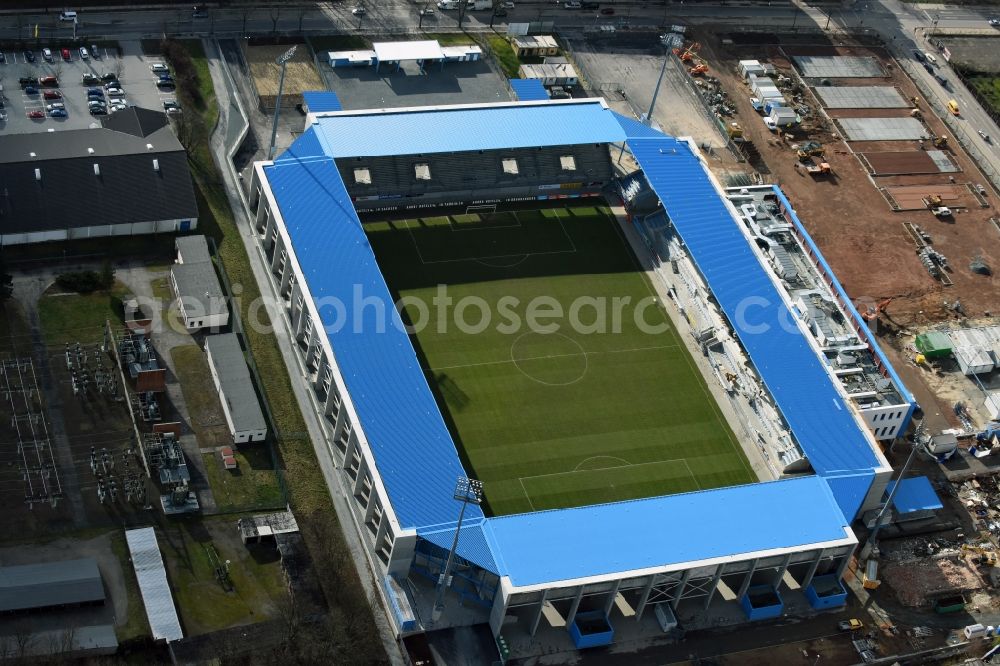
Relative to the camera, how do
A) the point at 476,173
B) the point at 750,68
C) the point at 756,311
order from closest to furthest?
the point at 756,311 → the point at 476,173 → the point at 750,68

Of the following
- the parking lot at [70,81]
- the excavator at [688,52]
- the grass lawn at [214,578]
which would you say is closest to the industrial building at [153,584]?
the grass lawn at [214,578]

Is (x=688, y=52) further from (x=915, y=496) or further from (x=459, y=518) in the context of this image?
(x=459, y=518)

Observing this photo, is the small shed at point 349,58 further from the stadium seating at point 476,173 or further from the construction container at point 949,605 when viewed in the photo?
the construction container at point 949,605

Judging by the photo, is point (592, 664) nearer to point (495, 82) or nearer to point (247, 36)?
point (495, 82)

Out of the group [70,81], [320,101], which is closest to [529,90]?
[320,101]

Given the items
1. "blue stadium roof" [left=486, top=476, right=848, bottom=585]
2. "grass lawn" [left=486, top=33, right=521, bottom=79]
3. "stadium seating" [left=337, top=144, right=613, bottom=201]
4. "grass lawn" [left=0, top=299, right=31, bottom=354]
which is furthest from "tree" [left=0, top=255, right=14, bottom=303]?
"grass lawn" [left=486, top=33, right=521, bottom=79]

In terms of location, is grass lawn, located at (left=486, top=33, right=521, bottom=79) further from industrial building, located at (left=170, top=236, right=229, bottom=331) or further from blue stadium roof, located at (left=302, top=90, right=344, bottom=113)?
industrial building, located at (left=170, top=236, right=229, bottom=331)

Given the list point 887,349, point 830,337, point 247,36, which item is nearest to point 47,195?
point 247,36
